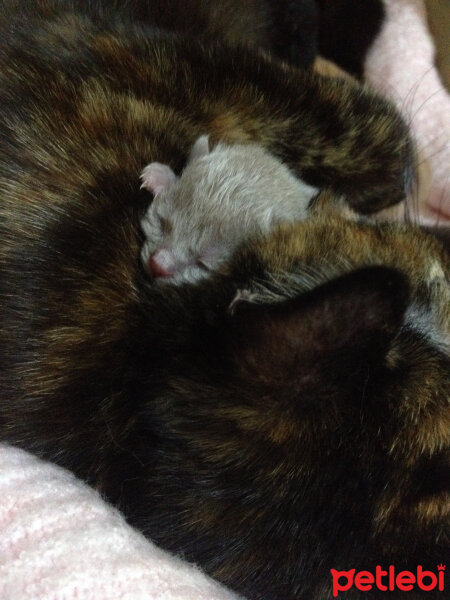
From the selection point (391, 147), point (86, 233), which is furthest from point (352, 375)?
point (391, 147)

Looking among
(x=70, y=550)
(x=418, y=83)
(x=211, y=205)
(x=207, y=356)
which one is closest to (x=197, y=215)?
(x=211, y=205)

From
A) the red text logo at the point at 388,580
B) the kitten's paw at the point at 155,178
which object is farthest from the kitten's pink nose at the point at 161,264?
the red text logo at the point at 388,580

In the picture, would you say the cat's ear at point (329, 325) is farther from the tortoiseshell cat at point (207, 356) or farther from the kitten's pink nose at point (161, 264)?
the kitten's pink nose at point (161, 264)

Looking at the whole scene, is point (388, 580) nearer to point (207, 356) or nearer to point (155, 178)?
point (207, 356)

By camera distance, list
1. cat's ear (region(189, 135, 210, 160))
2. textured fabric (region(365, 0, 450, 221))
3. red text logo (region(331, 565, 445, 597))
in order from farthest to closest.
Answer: textured fabric (region(365, 0, 450, 221)), cat's ear (region(189, 135, 210, 160)), red text logo (region(331, 565, 445, 597))

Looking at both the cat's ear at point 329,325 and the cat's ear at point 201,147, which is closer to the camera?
the cat's ear at point 329,325

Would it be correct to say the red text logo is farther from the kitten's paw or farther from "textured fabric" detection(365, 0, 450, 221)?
"textured fabric" detection(365, 0, 450, 221)

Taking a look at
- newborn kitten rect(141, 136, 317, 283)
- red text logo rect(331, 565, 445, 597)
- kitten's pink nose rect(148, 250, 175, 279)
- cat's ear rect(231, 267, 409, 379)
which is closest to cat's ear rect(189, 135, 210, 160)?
newborn kitten rect(141, 136, 317, 283)
